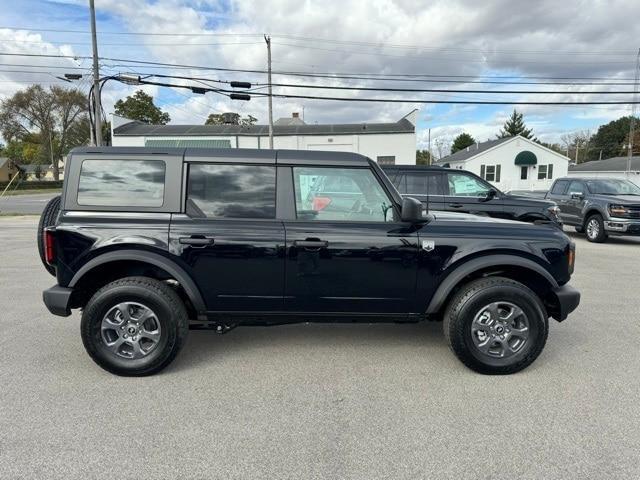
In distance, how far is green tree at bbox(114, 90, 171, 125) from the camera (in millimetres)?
63094

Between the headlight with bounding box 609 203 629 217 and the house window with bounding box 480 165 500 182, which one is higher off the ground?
the house window with bounding box 480 165 500 182

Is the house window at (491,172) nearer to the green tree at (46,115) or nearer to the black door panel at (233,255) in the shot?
the black door panel at (233,255)

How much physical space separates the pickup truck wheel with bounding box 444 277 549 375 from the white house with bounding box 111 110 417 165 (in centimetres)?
2891

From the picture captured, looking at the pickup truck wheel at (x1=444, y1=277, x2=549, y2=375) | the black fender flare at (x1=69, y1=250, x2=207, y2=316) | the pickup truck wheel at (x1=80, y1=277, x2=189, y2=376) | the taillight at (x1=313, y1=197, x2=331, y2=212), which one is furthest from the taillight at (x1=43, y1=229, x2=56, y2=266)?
the pickup truck wheel at (x1=444, y1=277, x2=549, y2=375)

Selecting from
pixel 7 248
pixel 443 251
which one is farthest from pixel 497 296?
pixel 7 248

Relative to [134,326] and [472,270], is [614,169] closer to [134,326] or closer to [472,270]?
[472,270]

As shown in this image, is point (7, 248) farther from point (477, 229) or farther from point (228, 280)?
point (477, 229)

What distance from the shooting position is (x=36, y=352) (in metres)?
3.98

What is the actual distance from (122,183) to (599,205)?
11734 mm

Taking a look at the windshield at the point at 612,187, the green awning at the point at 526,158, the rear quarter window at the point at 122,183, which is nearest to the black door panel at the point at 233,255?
the rear quarter window at the point at 122,183

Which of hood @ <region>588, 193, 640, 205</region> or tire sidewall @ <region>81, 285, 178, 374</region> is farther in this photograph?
hood @ <region>588, 193, 640, 205</region>

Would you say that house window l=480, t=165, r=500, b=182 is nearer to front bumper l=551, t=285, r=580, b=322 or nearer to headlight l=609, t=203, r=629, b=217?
headlight l=609, t=203, r=629, b=217

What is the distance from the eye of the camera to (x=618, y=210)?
10.8 m

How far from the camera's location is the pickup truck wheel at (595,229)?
1120cm
